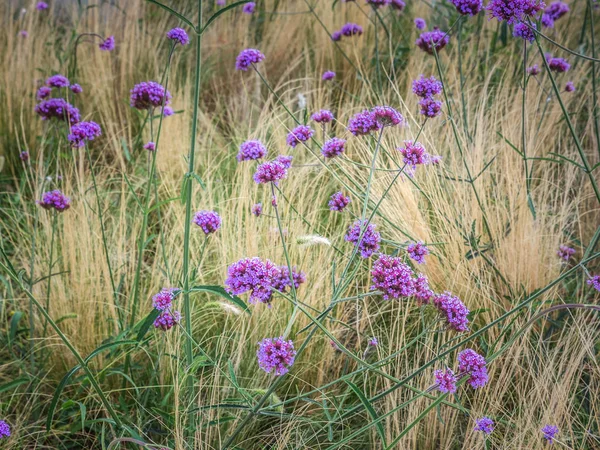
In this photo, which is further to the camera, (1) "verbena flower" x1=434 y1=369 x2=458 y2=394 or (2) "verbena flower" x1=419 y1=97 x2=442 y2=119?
(2) "verbena flower" x1=419 y1=97 x2=442 y2=119

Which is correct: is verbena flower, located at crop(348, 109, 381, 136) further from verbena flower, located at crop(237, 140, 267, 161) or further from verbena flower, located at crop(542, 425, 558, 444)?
verbena flower, located at crop(542, 425, 558, 444)

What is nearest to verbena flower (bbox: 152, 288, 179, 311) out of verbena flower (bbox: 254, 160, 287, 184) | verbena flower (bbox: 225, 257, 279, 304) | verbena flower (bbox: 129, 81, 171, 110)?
verbena flower (bbox: 225, 257, 279, 304)

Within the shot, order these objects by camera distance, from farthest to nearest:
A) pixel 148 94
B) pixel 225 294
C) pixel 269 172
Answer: pixel 148 94, pixel 269 172, pixel 225 294

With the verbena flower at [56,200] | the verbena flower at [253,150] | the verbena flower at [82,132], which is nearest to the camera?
the verbena flower at [253,150]

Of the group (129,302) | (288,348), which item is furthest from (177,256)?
(288,348)

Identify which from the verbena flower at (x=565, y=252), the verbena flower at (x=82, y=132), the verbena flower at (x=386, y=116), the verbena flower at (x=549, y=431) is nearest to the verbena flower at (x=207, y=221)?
the verbena flower at (x=386, y=116)

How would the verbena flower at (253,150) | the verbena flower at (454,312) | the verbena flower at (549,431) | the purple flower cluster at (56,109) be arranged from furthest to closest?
the purple flower cluster at (56,109)
the verbena flower at (253,150)
the verbena flower at (549,431)
the verbena flower at (454,312)

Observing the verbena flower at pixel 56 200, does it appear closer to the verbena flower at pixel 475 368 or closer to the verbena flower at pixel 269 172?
the verbena flower at pixel 269 172

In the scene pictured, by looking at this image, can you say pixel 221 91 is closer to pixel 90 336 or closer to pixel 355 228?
pixel 90 336

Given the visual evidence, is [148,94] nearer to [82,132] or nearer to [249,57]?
[82,132]

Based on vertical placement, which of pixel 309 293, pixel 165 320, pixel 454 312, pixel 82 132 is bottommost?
pixel 309 293

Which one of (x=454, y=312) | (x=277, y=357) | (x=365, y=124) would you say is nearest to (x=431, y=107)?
(x=365, y=124)

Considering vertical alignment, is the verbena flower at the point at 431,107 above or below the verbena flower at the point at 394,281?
above

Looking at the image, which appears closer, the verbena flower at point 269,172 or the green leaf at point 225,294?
the green leaf at point 225,294
